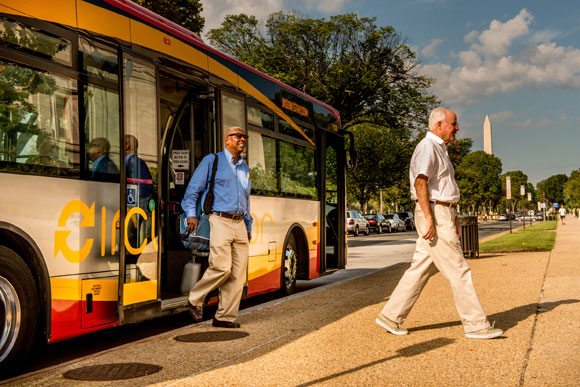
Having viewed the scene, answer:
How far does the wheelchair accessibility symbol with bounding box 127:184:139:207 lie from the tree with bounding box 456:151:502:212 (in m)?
93.1

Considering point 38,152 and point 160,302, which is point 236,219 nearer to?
point 160,302

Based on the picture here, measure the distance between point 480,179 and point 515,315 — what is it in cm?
9720

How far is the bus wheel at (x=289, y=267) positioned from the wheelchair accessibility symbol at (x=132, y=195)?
13.3ft

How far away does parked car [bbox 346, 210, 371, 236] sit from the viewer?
4219cm

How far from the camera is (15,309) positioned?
5.00 metres

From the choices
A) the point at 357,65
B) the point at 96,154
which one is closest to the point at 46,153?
the point at 96,154

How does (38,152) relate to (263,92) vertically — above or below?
below

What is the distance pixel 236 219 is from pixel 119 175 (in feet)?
4.70

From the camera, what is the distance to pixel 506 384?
4.58m

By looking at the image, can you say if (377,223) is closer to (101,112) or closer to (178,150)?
(178,150)

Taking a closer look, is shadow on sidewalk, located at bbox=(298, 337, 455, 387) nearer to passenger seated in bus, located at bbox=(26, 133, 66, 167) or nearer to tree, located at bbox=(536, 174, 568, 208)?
passenger seated in bus, located at bbox=(26, 133, 66, 167)

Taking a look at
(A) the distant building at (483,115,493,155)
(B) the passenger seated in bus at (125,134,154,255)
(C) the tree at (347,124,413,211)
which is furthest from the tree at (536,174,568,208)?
(B) the passenger seated in bus at (125,134,154,255)

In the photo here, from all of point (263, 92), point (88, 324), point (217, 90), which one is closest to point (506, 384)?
point (88, 324)

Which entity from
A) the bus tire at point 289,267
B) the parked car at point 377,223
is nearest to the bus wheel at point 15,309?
the bus tire at point 289,267
